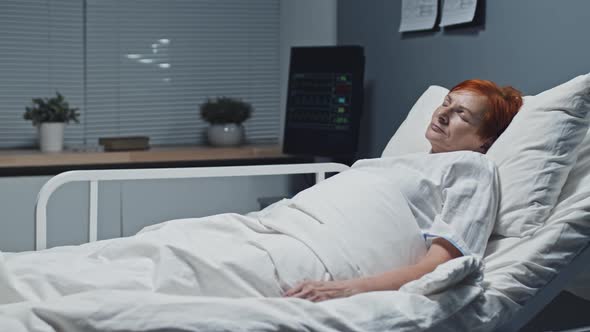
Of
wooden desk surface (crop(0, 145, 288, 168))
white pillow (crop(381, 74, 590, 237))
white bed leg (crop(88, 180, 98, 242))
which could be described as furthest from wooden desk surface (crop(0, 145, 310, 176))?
white pillow (crop(381, 74, 590, 237))

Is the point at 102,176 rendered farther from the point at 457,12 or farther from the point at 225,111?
the point at 225,111

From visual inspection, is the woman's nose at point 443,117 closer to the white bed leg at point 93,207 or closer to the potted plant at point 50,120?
the white bed leg at point 93,207

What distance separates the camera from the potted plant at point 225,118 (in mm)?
3562

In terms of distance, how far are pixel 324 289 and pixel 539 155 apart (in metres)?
0.57

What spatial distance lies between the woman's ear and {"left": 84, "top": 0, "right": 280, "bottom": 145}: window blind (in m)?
2.13

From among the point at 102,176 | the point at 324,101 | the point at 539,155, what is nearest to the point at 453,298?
the point at 539,155

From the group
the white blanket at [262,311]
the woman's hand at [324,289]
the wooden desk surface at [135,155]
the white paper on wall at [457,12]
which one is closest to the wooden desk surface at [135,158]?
the wooden desk surface at [135,155]

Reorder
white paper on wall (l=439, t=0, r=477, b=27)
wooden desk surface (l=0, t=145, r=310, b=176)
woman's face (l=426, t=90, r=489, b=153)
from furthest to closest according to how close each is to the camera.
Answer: wooden desk surface (l=0, t=145, r=310, b=176) → white paper on wall (l=439, t=0, r=477, b=27) → woman's face (l=426, t=90, r=489, b=153)

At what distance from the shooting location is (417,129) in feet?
6.82

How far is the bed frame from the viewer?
1520 millimetres

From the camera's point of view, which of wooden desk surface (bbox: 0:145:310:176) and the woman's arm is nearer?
the woman's arm

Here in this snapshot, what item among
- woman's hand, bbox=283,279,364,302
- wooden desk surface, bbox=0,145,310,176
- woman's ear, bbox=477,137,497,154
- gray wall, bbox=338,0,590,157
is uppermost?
gray wall, bbox=338,0,590,157

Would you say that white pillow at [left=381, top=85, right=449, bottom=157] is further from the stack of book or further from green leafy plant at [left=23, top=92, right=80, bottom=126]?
green leafy plant at [left=23, top=92, right=80, bottom=126]

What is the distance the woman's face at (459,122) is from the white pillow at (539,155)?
91 mm
